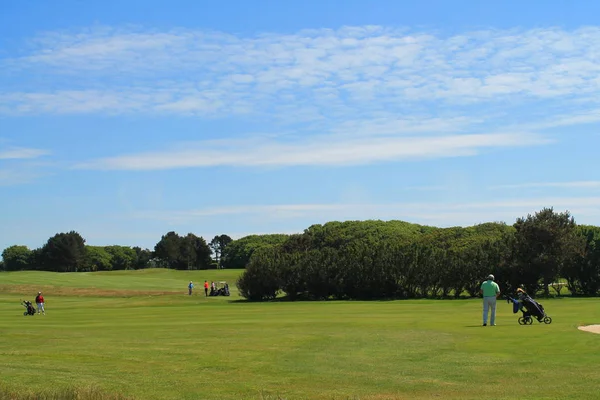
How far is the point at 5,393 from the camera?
1609cm

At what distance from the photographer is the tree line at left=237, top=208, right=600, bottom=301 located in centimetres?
6450

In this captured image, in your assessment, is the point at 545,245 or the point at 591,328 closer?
the point at 591,328

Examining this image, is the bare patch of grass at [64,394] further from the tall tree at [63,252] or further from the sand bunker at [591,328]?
the tall tree at [63,252]

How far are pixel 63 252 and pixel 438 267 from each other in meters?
135

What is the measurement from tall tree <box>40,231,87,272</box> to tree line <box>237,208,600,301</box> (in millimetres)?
118708

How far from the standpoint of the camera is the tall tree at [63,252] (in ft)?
604

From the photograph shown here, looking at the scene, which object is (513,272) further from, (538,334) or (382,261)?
(538,334)

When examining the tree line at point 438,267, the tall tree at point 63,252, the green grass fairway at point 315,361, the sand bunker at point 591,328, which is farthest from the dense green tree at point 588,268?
the tall tree at point 63,252

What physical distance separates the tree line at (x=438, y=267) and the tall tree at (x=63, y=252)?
118708 mm

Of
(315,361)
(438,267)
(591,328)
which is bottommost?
(315,361)

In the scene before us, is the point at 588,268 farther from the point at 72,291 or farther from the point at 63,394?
the point at 63,394

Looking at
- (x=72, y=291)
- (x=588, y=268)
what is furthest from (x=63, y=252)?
(x=588, y=268)

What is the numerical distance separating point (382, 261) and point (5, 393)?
185 feet

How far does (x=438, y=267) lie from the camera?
69.0 meters
